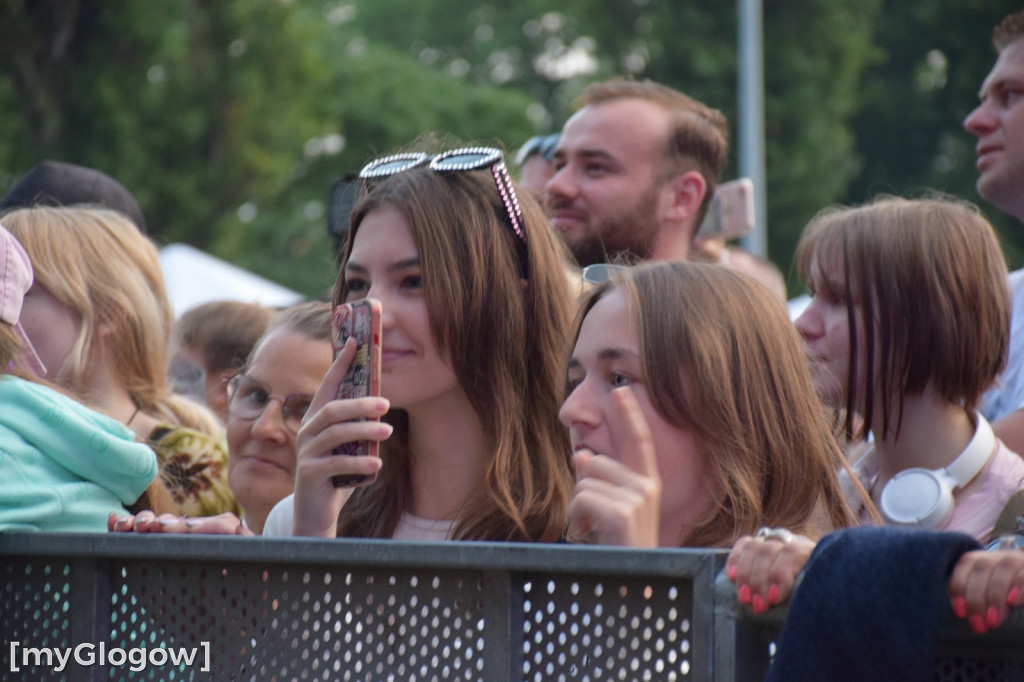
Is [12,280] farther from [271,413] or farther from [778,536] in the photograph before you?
[778,536]

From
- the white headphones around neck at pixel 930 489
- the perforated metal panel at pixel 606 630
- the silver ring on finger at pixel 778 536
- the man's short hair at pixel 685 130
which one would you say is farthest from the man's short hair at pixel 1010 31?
the perforated metal panel at pixel 606 630

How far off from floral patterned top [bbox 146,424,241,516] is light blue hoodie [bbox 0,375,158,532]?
→ 980 millimetres

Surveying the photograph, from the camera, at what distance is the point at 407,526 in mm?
3080

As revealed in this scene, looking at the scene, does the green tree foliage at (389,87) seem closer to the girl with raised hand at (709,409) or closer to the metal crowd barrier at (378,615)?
the girl with raised hand at (709,409)

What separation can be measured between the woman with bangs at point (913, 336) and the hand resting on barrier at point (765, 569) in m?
1.68

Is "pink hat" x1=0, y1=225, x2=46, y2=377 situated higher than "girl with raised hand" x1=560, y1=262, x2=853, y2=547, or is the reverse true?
"pink hat" x1=0, y1=225, x2=46, y2=377

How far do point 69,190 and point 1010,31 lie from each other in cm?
364

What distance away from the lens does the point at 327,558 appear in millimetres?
1891

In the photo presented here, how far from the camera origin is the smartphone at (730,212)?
5551 mm

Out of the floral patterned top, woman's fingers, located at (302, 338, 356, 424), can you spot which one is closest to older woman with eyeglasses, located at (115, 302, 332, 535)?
the floral patterned top

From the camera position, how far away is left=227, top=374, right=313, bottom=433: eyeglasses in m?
3.70

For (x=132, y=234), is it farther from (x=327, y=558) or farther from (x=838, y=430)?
(x=327, y=558)

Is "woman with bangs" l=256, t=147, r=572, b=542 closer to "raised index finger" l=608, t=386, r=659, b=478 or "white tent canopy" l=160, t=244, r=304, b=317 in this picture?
"raised index finger" l=608, t=386, r=659, b=478

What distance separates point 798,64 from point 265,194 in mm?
10483
